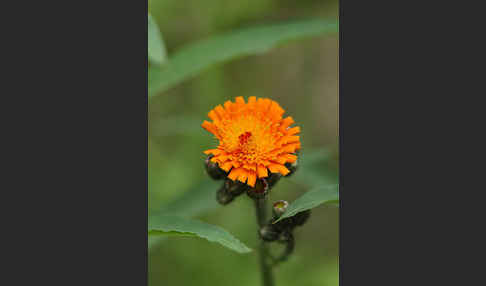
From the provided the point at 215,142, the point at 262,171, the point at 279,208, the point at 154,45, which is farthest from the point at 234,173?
the point at 215,142

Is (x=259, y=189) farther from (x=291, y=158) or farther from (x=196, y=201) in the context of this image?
(x=196, y=201)

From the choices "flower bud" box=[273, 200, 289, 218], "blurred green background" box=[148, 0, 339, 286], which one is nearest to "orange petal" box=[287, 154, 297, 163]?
"flower bud" box=[273, 200, 289, 218]

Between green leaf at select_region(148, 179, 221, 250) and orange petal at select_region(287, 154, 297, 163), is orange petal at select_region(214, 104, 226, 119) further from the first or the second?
green leaf at select_region(148, 179, 221, 250)

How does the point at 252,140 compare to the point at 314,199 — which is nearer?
the point at 314,199

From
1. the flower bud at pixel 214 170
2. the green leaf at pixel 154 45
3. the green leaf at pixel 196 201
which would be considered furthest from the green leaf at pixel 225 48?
the green leaf at pixel 196 201

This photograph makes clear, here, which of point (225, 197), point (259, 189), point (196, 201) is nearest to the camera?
point (259, 189)

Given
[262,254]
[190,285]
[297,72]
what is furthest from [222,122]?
[297,72]

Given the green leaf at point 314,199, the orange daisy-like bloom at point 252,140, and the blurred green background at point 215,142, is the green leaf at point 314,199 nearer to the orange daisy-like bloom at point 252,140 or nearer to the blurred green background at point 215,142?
the orange daisy-like bloom at point 252,140
